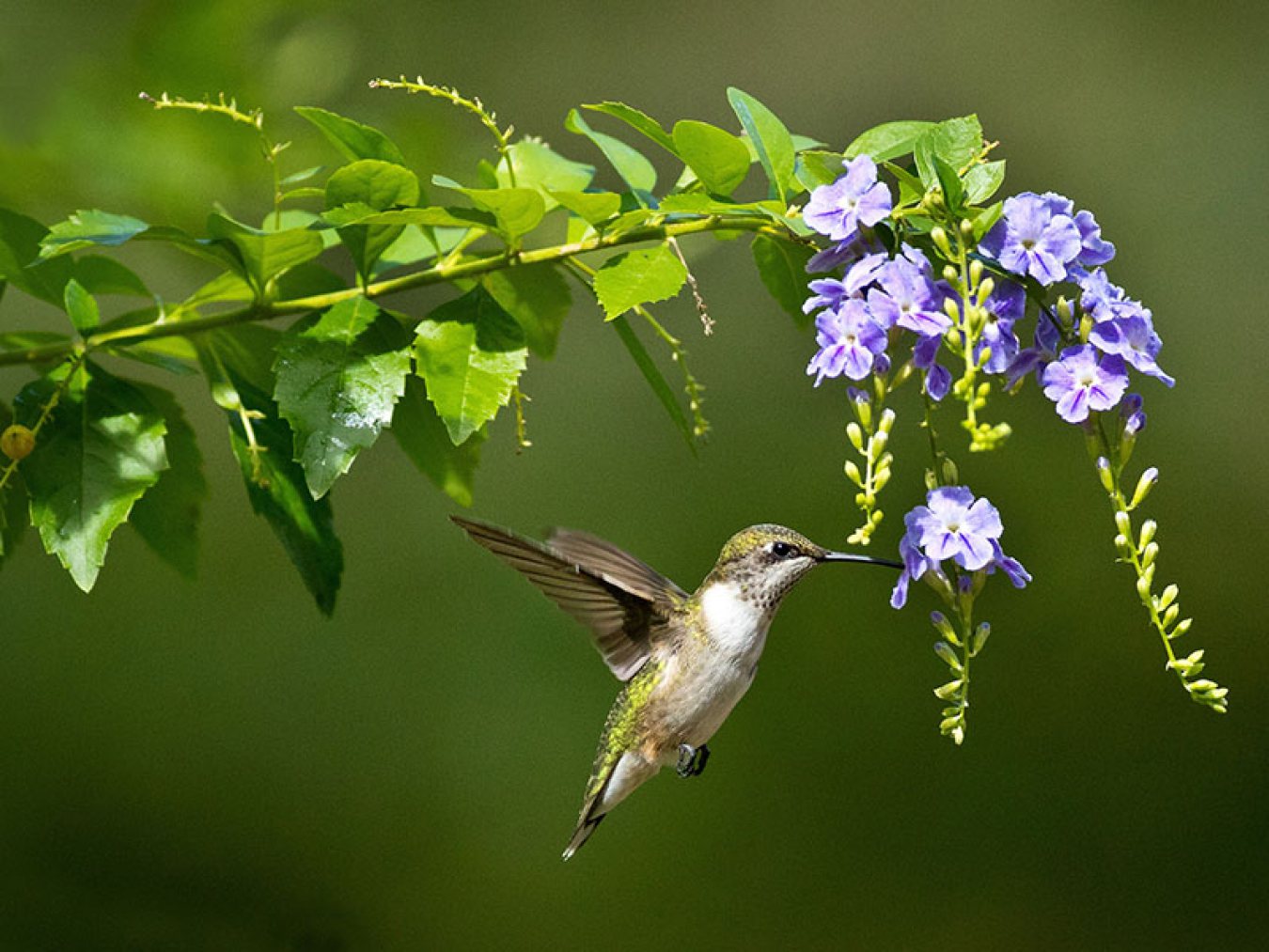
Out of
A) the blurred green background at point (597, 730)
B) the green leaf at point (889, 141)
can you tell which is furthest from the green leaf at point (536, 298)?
the blurred green background at point (597, 730)

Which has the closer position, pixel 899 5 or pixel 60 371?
pixel 60 371

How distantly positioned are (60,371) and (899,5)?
475 cm

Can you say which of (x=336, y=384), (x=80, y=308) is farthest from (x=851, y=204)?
(x=80, y=308)

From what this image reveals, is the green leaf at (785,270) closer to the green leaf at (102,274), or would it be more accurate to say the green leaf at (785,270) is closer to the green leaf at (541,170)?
the green leaf at (541,170)

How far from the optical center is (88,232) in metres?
1.26

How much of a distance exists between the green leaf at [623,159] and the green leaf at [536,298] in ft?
0.38

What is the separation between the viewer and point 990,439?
1.08 metres

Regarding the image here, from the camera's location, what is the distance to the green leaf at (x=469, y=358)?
129 cm

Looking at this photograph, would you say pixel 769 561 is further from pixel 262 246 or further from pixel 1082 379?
pixel 262 246

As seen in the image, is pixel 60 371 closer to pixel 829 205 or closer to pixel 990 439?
pixel 829 205

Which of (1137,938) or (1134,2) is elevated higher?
(1134,2)

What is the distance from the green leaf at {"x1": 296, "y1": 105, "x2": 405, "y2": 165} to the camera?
1.30m

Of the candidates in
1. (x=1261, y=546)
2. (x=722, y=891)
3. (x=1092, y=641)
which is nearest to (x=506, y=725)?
(x=722, y=891)

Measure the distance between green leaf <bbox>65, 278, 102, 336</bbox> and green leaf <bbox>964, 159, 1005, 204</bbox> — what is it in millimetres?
794
